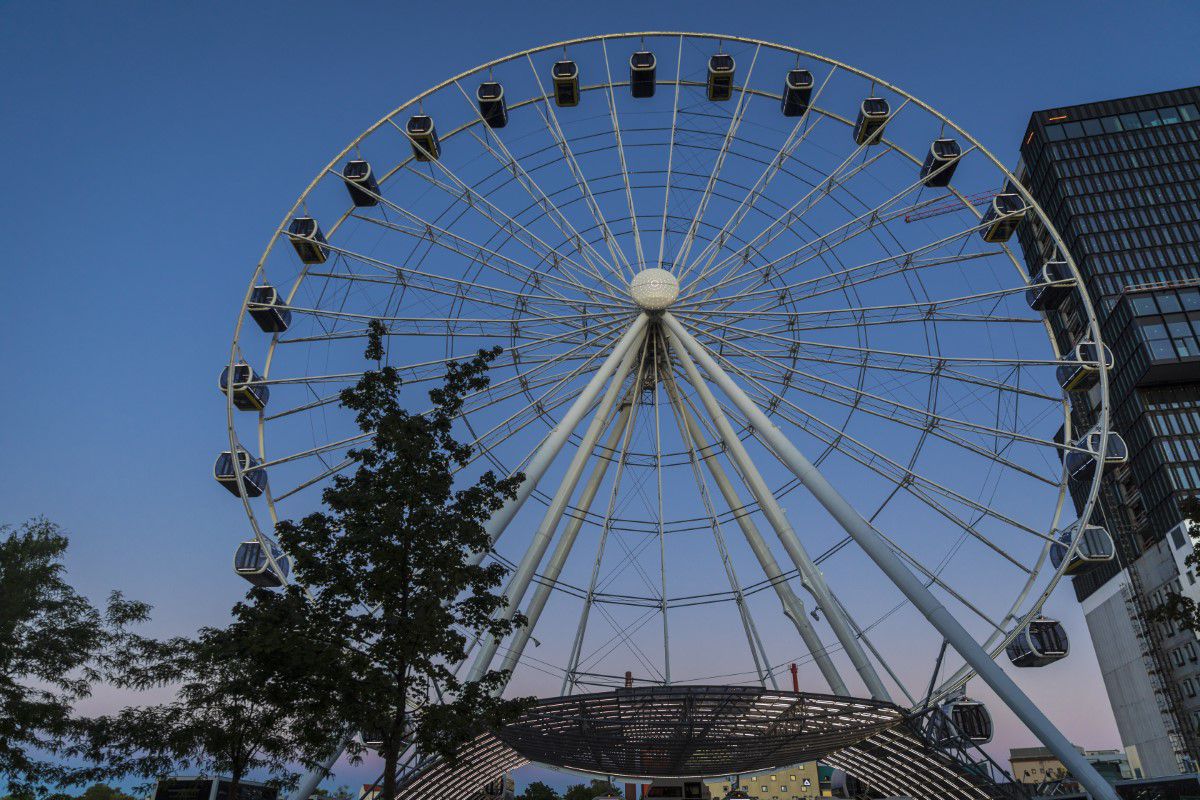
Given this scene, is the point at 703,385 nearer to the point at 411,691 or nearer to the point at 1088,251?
the point at 411,691

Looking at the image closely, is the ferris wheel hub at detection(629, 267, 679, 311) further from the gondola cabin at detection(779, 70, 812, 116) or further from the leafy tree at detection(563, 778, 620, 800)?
the leafy tree at detection(563, 778, 620, 800)

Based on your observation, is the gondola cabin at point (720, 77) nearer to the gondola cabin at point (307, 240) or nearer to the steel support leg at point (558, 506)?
the steel support leg at point (558, 506)

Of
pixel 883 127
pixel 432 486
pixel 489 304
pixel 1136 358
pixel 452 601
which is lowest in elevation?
pixel 452 601

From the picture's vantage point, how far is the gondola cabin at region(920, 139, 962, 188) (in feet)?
95.0

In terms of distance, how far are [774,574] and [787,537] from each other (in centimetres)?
196

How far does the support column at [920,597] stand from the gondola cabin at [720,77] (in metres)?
11.5

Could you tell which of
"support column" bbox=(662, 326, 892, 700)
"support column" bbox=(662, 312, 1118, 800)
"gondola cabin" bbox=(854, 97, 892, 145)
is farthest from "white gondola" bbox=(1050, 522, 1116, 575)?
"gondola cabin" bbox=(854, 97, 892, 145)

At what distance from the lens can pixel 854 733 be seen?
1144 inches

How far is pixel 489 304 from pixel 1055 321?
77818 mm

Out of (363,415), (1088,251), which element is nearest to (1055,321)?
(1088,251)

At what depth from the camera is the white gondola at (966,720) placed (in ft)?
78.1

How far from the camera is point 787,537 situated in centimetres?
2505

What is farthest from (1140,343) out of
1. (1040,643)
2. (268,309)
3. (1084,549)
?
(268,309)

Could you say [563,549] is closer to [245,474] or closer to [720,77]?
[245,474]
